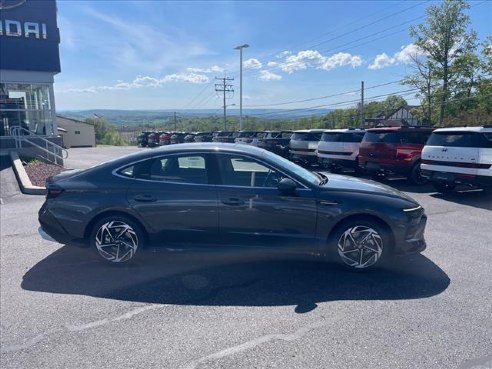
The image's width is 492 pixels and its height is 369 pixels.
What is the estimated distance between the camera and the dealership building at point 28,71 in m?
17.0

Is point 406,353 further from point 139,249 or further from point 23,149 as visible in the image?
point 23,149

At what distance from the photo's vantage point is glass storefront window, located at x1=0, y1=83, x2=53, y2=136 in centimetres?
1819

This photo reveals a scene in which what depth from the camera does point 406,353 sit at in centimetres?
291

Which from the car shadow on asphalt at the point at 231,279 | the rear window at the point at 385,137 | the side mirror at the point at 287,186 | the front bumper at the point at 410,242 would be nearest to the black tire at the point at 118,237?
the car shadow on asphalt at the point at 231,279

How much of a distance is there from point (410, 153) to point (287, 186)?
7.96 m

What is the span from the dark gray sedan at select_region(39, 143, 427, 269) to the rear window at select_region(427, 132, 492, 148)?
5082mm

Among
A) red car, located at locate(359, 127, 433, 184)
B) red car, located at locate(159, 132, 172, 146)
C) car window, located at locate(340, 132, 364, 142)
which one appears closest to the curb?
red car, located at locate(359, 127, 433, 184)

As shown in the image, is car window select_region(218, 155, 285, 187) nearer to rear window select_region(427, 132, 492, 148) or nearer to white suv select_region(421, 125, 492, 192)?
white suv select_region(421, 125, 492, 192)

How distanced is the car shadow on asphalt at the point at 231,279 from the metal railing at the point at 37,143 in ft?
43.7

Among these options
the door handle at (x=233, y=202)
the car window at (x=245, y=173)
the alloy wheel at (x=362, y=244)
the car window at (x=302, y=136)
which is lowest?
the alloy wheel at (x=362, y=244)

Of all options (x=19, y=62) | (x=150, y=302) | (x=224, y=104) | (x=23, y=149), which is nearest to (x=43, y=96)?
(x=19, y=62)

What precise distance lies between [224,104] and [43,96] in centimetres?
4559

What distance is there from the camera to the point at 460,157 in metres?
8.69

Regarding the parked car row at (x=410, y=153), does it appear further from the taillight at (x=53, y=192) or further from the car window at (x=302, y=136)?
the taillight at (x=53, y=192)
